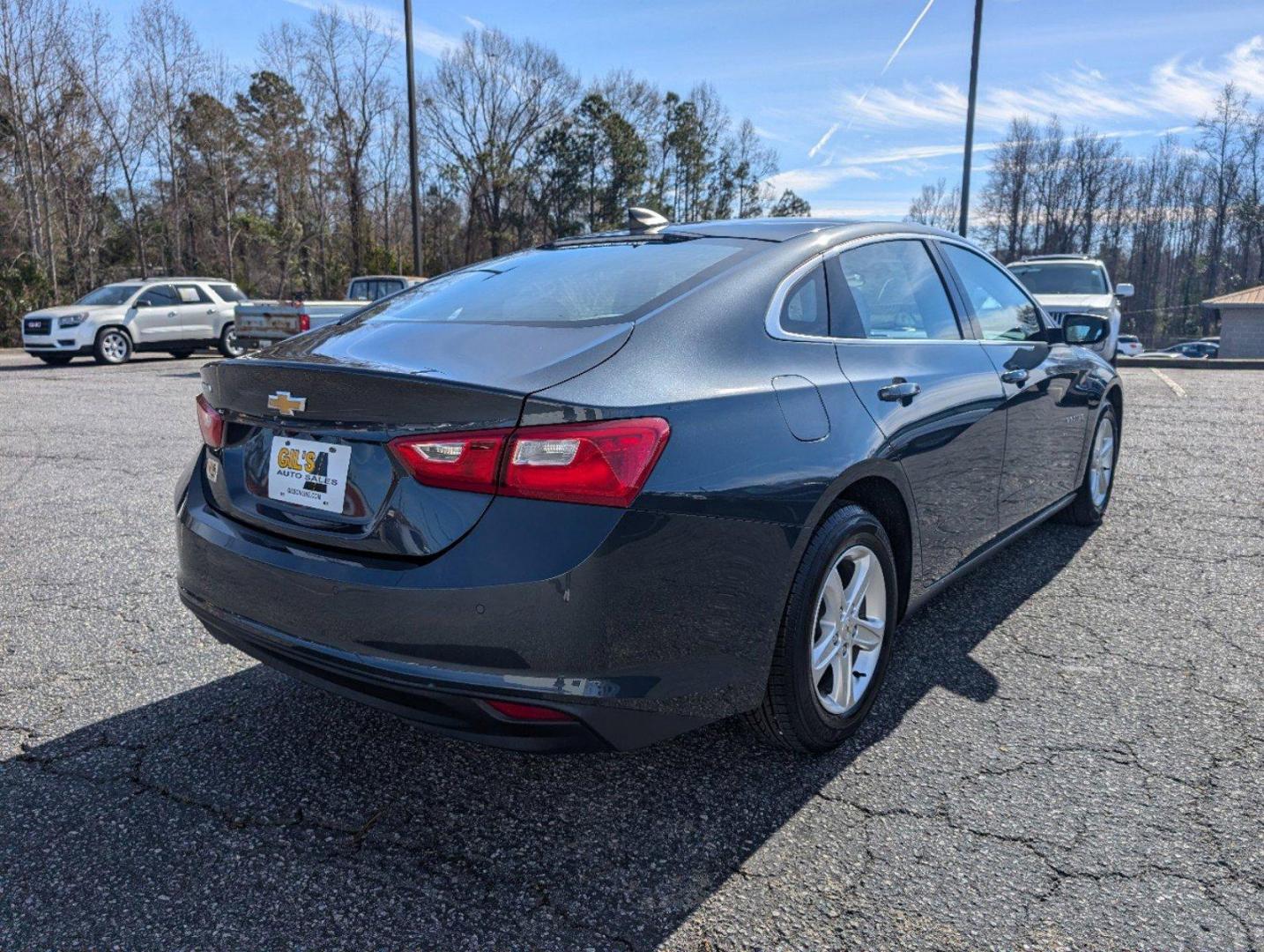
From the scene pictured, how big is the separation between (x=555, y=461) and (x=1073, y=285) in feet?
47.4

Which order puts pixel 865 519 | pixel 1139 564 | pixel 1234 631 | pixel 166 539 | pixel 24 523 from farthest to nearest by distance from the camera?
pixel 24 523
pixel 166 539
pixel 1139 564
pixel 1234 631
pixel 865 519

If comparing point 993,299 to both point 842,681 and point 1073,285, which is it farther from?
point 1073,285

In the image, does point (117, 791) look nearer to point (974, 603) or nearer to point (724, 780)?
point (724, 780)

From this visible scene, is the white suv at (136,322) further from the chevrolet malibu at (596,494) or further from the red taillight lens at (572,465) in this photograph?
the red taillight lens at (572,465)

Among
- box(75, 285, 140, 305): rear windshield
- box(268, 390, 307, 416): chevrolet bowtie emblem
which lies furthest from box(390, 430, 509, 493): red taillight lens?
box(75, 285, 140, 305): rear windshield

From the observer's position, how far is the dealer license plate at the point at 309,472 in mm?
2184

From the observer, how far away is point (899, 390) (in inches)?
114

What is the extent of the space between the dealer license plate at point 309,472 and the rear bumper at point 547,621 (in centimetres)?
13

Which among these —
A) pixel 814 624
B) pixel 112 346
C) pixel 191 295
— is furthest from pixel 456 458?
pixel 191 295

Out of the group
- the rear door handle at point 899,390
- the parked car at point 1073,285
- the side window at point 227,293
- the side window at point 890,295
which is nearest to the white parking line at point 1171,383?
the parked car at point 1073,285

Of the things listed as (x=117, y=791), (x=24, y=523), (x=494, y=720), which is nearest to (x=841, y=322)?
(x=494, y=720)

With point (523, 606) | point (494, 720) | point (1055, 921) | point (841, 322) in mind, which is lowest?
point (1055, 921)

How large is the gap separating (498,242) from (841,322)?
47.8 metres

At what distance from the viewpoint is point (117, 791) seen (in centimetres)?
246
